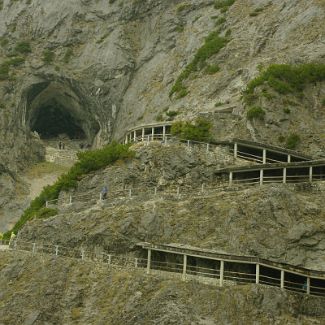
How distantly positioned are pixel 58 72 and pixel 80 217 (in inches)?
1471

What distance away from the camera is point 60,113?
85188 millimetres

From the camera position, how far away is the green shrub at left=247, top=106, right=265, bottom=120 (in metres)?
55.8

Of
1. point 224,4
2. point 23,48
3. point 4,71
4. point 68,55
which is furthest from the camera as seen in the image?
point 23,48

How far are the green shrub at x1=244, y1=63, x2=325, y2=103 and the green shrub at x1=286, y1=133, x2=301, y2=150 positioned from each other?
187 inches

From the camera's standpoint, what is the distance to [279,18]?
6956 cm

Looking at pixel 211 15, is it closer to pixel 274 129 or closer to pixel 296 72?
pixel 296 72

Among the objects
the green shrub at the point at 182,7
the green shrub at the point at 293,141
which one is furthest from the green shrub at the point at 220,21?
the green shrub at the point at 293,141

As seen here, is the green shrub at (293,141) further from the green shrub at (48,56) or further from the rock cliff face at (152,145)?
the green shrub at (48,56)

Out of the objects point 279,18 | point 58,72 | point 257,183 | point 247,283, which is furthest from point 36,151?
point 247,283

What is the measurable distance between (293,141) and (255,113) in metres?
3.62

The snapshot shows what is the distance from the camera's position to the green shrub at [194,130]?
5475 centimetres

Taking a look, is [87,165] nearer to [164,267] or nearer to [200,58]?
[164,267]

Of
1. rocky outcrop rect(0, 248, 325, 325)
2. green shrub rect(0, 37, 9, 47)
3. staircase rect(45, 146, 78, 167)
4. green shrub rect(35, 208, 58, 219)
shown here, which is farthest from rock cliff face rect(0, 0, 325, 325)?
staircase rect(45, 146, 78, 167)

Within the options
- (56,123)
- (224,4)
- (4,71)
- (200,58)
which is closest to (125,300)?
(200,58)
